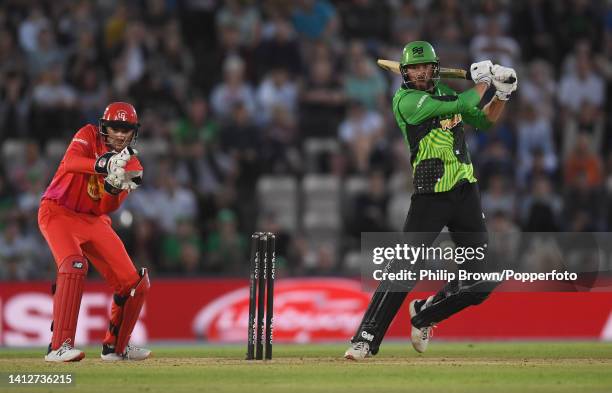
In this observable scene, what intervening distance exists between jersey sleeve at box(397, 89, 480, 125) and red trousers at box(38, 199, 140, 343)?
268 centimetres

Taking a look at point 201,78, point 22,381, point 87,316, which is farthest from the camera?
point 201,78

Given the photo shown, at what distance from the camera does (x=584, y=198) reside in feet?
→ 59.2

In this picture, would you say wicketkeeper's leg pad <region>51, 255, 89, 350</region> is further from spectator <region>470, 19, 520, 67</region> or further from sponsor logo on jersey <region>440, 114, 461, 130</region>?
spectator <region>470, 19, 520, 67</region>

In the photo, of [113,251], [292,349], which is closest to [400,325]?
[292,349]

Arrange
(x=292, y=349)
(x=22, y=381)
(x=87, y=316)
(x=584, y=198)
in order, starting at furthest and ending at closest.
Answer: (x=584, y=198)
(x=87, y=316)
(x=292, y=349)
(x=22, y=381)

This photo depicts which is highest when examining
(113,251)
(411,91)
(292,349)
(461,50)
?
(461,50)

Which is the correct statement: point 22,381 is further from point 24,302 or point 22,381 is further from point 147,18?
point 147,18

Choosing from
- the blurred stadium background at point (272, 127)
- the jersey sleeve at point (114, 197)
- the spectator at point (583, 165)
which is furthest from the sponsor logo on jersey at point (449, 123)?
the spectator at point (583, 165)

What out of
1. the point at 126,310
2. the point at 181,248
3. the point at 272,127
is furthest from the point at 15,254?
the point at 126,310

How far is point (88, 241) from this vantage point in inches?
438

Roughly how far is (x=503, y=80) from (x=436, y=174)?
3.10 ft

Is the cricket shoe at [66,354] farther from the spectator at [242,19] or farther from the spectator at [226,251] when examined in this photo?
the spectator at [242,19]

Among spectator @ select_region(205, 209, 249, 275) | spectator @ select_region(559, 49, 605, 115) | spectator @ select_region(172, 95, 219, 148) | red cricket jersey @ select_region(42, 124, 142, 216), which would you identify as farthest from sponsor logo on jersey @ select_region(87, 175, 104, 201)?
spectator @ select_region(559, 49, 605, 115)

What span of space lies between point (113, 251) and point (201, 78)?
28.1 feet
